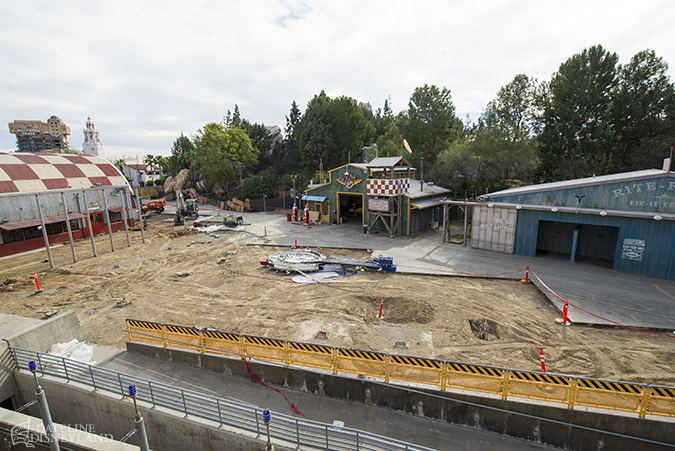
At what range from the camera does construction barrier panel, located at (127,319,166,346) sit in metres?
11.0

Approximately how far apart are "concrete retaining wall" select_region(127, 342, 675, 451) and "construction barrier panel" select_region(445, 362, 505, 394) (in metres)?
0.25

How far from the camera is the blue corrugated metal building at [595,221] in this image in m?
16.1

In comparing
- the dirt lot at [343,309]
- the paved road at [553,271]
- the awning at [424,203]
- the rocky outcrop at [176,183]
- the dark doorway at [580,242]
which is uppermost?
the rocky outcrop at [176,183]

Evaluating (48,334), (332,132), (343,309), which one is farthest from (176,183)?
(343,309)

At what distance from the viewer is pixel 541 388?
8398mm

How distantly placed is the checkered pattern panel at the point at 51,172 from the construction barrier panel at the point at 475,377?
3320cm

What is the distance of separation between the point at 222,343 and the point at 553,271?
702 inches

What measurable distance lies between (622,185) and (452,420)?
1713cm

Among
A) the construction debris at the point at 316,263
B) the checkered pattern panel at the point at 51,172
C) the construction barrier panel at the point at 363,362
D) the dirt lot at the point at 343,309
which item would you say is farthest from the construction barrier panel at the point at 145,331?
the checkered pattern panel at the point at 51,172

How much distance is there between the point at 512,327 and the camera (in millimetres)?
12211

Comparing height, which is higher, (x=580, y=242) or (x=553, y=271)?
(x=580, y=242)

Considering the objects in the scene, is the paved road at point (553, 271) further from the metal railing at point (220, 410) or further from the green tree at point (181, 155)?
the green tree at point (181, 155)

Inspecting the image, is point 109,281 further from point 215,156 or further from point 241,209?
point 215,156

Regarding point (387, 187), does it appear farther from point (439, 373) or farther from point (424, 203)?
point (439, 373)
